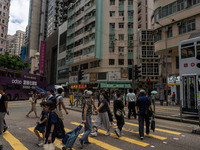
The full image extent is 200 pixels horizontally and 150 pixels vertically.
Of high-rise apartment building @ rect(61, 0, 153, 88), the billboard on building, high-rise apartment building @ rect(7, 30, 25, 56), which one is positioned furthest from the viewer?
high-rise apartment building @ rect(7, 30, 25, 56)

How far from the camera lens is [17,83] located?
2406cm

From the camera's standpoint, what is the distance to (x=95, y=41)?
36.8m

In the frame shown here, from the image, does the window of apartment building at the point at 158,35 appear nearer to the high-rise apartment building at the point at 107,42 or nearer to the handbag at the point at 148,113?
the high-rise apartment building at the point at 107,42

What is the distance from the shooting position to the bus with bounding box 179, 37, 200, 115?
9.84 meters

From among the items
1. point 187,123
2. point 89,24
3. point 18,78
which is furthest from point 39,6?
point 187,123

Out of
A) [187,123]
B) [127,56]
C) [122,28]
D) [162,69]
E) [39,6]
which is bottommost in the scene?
[187,123]

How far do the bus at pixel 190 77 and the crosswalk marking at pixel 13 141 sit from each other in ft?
29.8

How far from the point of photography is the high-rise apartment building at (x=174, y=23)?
2006cm

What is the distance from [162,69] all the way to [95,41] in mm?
15824

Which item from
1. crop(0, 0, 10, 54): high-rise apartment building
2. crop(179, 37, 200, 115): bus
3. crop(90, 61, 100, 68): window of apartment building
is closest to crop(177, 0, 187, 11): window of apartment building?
crop(179, 37, 200, 115): bus

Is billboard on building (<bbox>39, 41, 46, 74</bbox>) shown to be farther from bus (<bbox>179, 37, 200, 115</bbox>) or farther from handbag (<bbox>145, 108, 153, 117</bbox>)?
handbag (<bbox>145, 108, 153, 117</bbox>)

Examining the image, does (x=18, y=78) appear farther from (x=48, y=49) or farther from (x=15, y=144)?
(x=48, y=49)

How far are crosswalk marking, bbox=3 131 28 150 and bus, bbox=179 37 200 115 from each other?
9086mm

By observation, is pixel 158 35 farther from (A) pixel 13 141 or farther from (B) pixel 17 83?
(A) pixel 13 141
